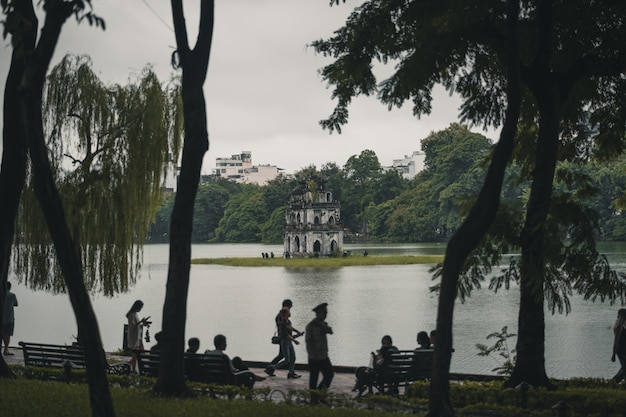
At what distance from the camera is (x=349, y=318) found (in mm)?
34406

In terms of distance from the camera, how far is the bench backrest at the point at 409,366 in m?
11.9

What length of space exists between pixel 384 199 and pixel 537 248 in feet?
356

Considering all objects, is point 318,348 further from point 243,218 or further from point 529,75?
point 243,218

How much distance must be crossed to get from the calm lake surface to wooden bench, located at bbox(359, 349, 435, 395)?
993 centimetres

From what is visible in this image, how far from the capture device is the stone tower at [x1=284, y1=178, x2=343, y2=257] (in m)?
79.0

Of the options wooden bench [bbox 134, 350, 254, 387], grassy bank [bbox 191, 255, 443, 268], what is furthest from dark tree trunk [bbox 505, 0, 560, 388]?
grassy bank [bbox 191, 255, 443, 268]

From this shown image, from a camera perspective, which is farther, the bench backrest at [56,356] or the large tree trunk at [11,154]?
the bench backrest at [56,356]

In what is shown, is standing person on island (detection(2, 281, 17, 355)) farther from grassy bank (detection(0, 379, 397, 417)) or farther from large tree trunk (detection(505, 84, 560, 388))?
large tree trunk (detection(505, 84, 560, 388))

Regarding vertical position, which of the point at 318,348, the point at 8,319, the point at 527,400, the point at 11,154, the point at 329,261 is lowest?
the point at 329,261

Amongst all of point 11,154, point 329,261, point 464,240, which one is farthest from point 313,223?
point 464,240

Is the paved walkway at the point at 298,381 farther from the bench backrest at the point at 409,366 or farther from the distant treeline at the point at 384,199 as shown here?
the distant treeline at the point at 384,199

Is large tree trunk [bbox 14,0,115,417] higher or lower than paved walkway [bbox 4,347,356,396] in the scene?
higher

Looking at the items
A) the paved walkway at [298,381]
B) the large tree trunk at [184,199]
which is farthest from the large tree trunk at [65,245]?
the paved walkway at [298,381]

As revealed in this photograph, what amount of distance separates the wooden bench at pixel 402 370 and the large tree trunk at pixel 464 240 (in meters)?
2.77
